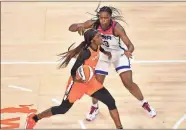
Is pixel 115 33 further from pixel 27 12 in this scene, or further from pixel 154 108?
pixel 27 12

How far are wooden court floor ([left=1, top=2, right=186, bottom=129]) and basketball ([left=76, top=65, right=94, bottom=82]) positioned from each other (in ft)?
3.85

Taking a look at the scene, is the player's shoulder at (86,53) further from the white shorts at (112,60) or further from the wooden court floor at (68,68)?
the wooden court floor at (68,68)

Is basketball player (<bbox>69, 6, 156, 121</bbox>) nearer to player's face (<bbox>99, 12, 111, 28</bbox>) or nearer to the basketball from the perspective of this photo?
player's face (<bbox>99, 12, 111, 28</bbox>)

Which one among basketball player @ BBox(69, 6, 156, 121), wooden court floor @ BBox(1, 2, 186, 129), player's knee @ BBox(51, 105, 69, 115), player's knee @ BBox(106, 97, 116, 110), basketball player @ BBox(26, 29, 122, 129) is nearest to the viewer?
basketball player @ BBox(26, 29, 122, 129)

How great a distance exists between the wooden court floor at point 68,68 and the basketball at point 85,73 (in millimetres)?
1174

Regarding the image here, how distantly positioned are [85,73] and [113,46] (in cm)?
89

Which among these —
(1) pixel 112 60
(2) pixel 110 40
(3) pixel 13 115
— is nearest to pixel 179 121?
(1) pixel 112 60

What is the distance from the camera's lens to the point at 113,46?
691 cm

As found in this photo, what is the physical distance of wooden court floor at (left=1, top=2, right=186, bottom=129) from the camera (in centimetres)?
738

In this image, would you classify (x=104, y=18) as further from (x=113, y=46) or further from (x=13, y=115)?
(x=13, y=115)

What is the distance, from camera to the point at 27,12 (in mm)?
10438

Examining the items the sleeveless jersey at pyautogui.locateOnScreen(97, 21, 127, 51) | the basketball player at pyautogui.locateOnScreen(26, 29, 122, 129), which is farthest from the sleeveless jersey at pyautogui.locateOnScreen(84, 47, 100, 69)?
the sleeveless jersey at pyautogui.locateOnScreen(97, 21, 127, 51)

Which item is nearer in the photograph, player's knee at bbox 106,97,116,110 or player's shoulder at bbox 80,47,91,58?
player's shoulder at bbox 80,47,91,58

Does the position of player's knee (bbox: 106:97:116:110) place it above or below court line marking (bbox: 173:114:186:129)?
above
